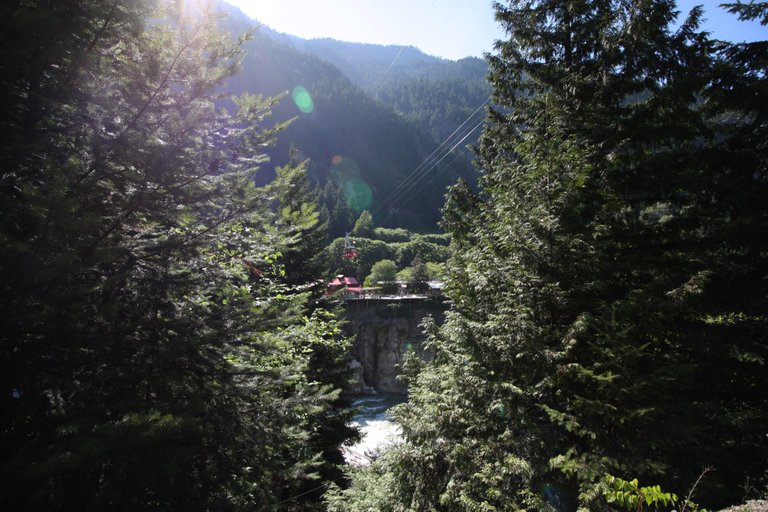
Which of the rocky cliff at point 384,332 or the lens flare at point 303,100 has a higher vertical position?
the lens flare at point 303,100

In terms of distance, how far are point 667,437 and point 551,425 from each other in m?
1.36

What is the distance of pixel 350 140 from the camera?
14775cm

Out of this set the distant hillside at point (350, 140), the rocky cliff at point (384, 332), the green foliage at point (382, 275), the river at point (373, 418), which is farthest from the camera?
the distant hillside at point (350, 140)

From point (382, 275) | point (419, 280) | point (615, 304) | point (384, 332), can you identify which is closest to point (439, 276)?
point (615, 304)

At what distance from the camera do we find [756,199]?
6.13m

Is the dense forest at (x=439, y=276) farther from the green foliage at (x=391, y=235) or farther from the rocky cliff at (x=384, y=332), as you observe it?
the green foliage at (x=391, y=235)

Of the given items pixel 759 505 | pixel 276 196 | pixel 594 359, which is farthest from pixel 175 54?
pixel 759 505

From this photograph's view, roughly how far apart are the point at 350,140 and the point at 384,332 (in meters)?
120

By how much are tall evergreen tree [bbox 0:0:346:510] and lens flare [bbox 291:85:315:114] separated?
156241mm

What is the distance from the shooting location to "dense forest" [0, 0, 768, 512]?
3221mm

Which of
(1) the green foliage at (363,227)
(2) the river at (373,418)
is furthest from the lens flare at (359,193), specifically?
(2) the river at (373,418)

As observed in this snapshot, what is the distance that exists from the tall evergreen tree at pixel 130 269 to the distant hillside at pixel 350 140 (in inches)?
4511

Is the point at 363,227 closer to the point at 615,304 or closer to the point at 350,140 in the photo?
the point at 350,140

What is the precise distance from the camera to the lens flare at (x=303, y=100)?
14910cm
